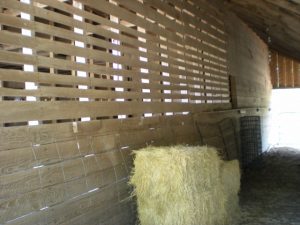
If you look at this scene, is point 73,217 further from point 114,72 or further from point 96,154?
point 114,72

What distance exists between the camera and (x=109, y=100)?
10.5 ft

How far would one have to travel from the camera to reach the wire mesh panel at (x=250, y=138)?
797 centimetres

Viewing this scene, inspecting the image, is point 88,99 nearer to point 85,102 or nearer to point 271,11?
point 85,102

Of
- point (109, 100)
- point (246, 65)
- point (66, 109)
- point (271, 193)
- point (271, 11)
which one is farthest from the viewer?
point (246, 65)

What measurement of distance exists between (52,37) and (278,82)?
1263cm

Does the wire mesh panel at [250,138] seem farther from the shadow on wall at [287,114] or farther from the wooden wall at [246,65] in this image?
the shadow on wall at [287,114]

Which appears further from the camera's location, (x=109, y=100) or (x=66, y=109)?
(x=109, y=100)

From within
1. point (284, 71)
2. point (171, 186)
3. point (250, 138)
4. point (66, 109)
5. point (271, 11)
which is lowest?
point (250, 138)

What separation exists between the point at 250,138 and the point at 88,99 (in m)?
6.44

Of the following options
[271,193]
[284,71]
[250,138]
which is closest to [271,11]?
[271,193]

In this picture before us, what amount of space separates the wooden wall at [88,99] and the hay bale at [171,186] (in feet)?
0.83

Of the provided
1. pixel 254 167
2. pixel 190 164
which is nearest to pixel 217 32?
pixel 254 167

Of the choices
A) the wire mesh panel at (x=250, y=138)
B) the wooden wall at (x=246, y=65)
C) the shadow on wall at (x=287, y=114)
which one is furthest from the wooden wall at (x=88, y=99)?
the shadow on wall at (x=287, y=114)

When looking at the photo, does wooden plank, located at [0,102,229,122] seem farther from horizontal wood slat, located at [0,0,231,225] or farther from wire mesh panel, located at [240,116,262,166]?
wire mesh panel, located at [240,116,262,166]
